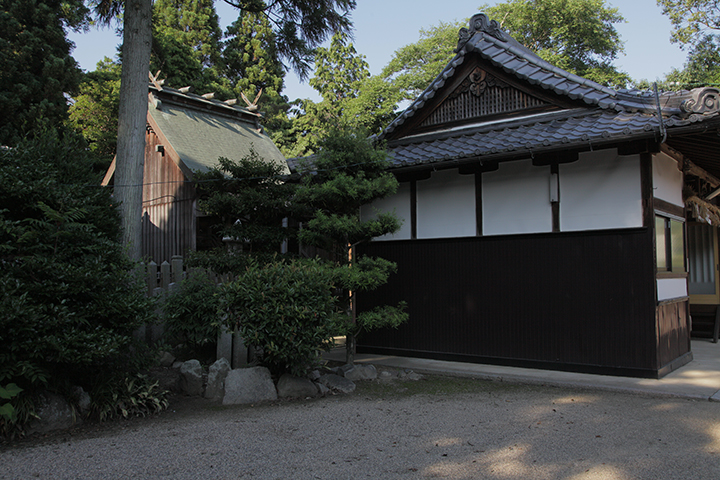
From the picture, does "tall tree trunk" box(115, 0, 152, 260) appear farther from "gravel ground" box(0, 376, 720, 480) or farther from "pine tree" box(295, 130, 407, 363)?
"gravel ground" box(0, 376, 720, 480)

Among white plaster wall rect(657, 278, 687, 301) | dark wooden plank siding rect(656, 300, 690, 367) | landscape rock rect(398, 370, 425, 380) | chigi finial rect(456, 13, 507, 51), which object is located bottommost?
landscape rock rect(398, 370, 425, 380)

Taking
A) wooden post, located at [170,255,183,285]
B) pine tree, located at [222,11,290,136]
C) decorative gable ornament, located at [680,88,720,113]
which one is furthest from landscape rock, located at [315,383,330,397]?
pine tree, located at [222,11,290,136]

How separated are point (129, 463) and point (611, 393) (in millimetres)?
5695

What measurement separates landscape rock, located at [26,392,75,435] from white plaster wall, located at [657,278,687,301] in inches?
306

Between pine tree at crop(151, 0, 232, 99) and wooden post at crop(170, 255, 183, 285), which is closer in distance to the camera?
wooden post at crop(170, 255, 183, 285)

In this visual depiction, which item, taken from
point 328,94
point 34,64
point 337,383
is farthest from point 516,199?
point 328,94

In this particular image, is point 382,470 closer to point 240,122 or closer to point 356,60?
point 240,122

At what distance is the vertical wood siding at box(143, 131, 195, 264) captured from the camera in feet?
46.2

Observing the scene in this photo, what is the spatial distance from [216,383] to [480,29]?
26.8 ft

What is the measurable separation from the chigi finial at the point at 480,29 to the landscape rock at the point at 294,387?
6.98 m

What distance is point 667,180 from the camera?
7.92 metres

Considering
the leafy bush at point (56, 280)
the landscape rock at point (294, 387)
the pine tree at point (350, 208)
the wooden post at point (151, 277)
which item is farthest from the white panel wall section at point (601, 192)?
the wooden post at point (151, 277)

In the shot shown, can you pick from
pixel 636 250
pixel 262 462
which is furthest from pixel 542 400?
pixel 262 462

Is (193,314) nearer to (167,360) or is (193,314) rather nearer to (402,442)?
(167,360)
